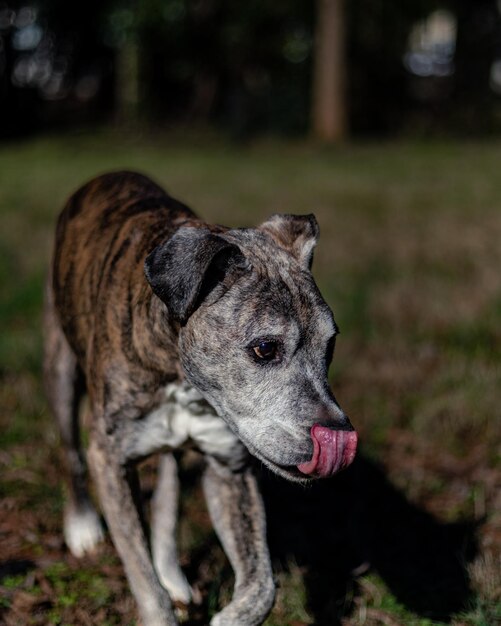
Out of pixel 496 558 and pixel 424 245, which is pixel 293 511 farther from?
pixel 424 245

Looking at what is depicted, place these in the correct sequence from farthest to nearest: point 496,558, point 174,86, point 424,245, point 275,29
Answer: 1. point 174,86
2. point 275,29
3. point 424,245
4. point 496,558

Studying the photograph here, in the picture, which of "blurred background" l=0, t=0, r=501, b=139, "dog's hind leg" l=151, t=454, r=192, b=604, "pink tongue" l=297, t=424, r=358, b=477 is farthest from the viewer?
"blurred background" l=0, t=0, r=501, b=139

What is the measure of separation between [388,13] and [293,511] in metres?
27.4

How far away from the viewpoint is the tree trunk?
83.3 ft

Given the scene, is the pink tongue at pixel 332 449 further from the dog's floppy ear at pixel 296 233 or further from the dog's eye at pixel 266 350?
the dog's floppy ear at pixel 296 233

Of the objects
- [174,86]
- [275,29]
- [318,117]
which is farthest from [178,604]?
[174,86]

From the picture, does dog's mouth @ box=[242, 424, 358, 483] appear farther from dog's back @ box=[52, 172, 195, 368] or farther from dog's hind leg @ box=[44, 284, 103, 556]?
dog's hind leg @ box=[44, 284, 103, 556]

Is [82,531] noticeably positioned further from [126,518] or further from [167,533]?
[126,518]

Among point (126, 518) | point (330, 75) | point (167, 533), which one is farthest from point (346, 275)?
point (330, 75)

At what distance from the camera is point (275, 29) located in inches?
1275

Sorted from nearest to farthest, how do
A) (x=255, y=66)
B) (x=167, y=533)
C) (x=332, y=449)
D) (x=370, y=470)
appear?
(x=332, y=449)
(x=167, y=533)
(x=370, y=470)
(x=255, y=66)

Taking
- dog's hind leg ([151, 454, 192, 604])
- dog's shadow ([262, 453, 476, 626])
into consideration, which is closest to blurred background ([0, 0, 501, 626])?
dog's shadow ([262, 453, 476, 626])

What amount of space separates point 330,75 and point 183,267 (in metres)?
24.2

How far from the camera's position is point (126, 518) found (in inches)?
141
